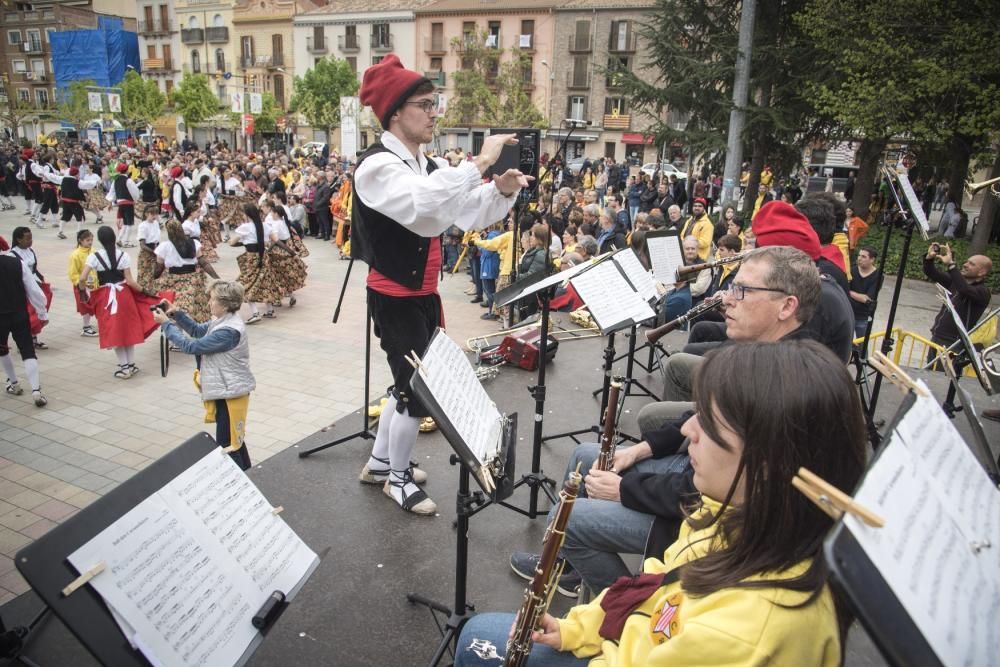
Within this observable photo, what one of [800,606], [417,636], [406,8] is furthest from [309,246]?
[406,8]

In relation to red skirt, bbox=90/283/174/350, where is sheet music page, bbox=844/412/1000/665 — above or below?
above

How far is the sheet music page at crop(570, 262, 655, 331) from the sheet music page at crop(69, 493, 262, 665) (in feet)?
8.02

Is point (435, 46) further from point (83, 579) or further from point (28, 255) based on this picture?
point (83, 579)

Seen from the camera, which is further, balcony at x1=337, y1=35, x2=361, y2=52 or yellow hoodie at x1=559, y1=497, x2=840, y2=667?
balcony at x1=337, y1=35, x2=361, y2=52

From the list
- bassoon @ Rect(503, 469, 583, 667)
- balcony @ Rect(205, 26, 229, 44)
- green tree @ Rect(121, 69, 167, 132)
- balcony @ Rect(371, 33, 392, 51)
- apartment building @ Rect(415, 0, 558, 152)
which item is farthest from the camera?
balcony @ Rect(205, 26, 229, 44)

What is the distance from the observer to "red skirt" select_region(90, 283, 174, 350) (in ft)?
22.2

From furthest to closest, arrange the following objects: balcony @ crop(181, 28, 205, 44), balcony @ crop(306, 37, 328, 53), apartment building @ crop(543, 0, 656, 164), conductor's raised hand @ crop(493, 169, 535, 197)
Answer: balcony @ crop(181, 28, 205, 44)
balcony @ crop(306, 37, 328, 53)
apartment building @ crop(543, 0, 656, 164)
conductor's raised hand @ crop(493, 169, 535, 197)

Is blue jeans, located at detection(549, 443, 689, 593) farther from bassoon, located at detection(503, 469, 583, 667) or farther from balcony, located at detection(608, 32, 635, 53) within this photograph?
balcony, located at detection(608, 32, 635, 53)

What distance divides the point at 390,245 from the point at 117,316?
199 inches

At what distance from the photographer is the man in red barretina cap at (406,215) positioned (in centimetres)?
283

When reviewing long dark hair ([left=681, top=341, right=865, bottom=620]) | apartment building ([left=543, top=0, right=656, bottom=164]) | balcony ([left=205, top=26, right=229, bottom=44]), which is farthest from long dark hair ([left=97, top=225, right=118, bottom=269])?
balcony ([left=205, top=26, right=229, bottom=44])

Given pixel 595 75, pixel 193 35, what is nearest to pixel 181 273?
pixel 595 75

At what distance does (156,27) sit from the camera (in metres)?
51.1

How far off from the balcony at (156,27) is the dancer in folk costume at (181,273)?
53.3m
